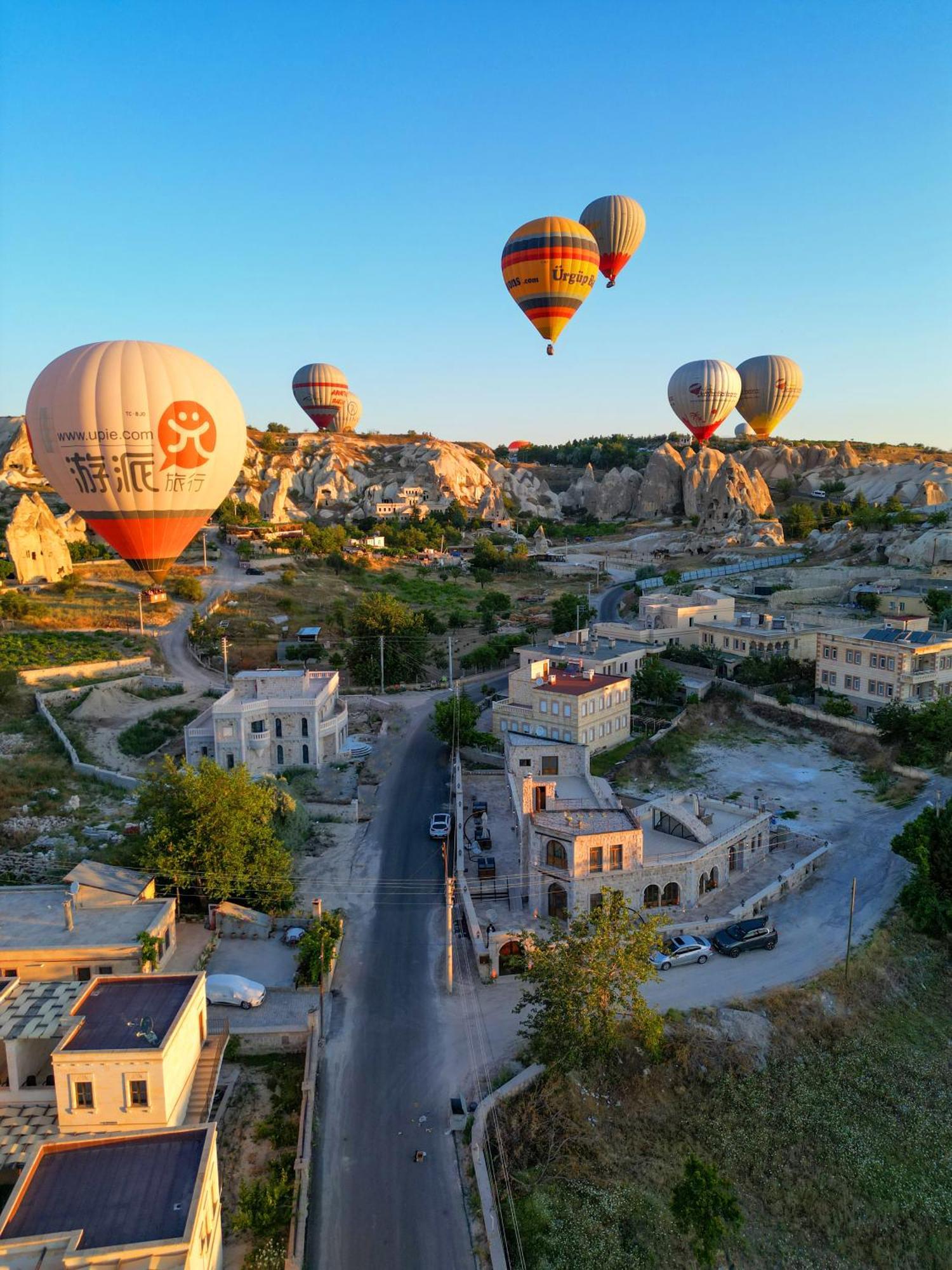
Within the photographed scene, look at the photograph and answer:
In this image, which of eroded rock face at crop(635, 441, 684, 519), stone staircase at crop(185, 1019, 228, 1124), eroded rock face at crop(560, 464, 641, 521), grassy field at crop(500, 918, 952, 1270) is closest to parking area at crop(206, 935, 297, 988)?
stone staircase at crop(185, 1019, 228, 1124)

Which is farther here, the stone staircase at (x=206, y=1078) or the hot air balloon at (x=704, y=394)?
the hot air balloon at (x=704, y=394)

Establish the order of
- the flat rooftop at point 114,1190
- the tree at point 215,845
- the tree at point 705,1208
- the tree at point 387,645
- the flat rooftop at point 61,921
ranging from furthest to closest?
the tree at point 387,645, the tree at point 215,845, the flat rooftop at point 61,921, the tree at point 705,1208, the flat rooftop at point 114,1190

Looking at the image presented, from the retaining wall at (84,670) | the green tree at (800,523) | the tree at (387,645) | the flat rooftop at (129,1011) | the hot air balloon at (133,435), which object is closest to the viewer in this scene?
the flat rooftop at (129,1011)

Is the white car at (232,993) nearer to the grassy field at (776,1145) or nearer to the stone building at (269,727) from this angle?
the grassy field at (776,1145)

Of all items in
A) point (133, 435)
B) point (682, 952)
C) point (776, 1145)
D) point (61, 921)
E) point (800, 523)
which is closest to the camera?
point (776, 1145)

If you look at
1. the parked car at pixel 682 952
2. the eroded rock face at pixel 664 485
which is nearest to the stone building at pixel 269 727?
the parked car at pixel 682 952

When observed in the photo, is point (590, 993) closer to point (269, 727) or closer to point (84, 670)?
point (269, 727)

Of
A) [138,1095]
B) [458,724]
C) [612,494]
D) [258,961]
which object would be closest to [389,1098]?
[138,1095]
